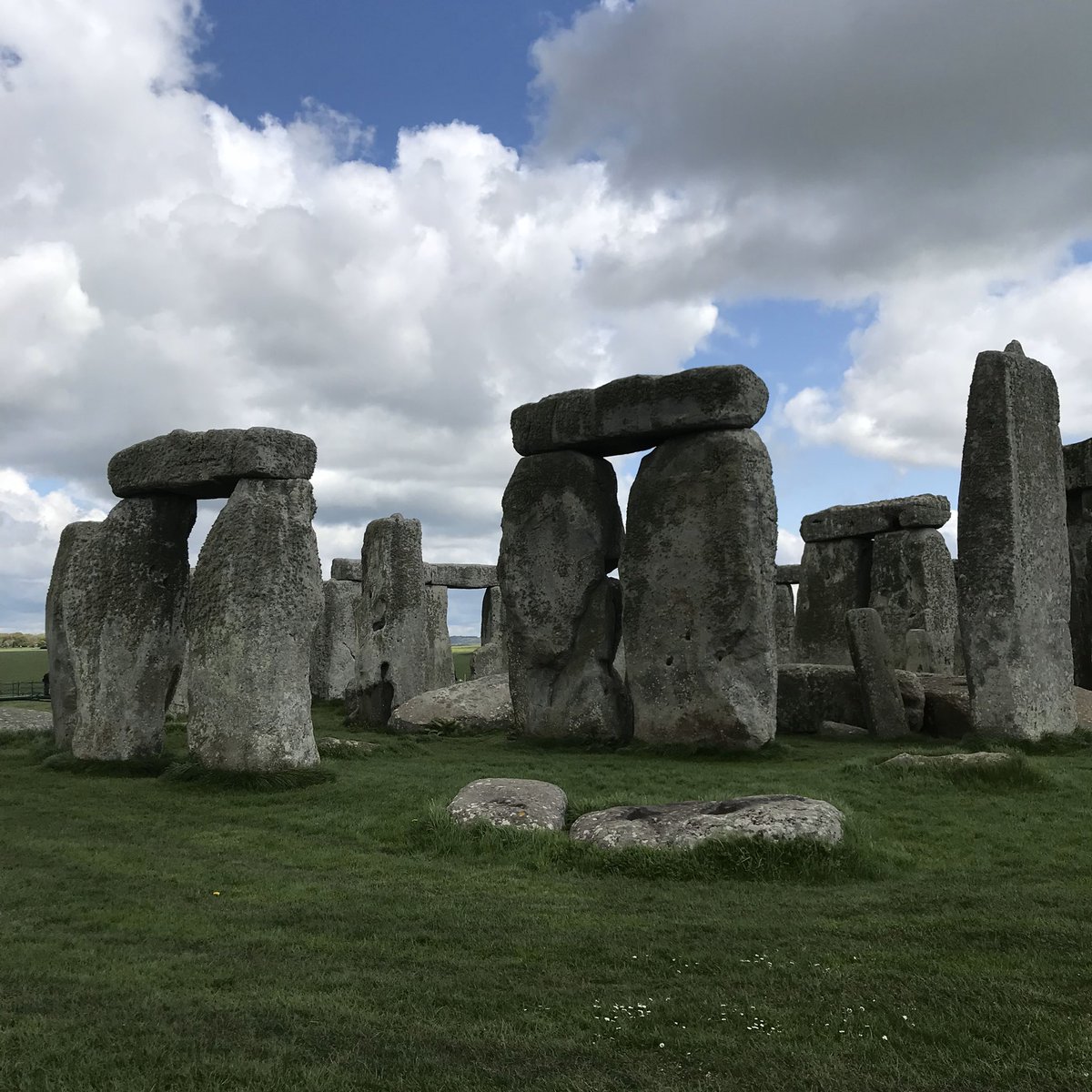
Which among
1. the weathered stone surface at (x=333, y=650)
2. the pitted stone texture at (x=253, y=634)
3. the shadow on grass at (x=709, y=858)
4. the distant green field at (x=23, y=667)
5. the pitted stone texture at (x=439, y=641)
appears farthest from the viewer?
the distant green field at (x=23, y=667)

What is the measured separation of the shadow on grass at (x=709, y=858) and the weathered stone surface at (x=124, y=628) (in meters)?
5.31

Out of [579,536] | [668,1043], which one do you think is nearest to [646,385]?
[579,536]

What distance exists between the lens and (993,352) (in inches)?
480

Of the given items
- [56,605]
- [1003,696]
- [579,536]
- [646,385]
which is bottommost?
[1003,696]

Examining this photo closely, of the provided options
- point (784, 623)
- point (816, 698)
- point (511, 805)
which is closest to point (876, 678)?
point (816, 698)

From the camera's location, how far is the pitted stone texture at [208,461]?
9.96m

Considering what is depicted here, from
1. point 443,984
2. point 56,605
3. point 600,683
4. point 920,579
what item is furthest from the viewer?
point 920,579

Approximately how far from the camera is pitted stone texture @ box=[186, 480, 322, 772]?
31.6 feet

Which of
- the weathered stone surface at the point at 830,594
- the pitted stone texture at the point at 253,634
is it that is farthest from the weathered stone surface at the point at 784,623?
the pitted stone texture at the point at 253,634

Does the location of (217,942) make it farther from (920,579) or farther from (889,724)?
(920,579)

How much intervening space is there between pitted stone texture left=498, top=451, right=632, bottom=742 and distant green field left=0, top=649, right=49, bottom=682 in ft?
77.6

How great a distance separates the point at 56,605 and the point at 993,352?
1115 centimetres

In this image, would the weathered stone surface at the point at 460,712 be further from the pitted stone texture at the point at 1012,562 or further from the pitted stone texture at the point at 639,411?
the pitted stone texture at the point at 1012,562

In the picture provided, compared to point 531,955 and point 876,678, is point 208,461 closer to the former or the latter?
point 531,955
